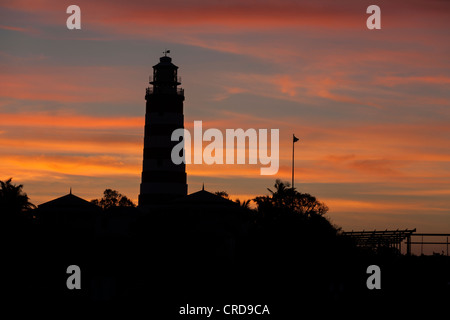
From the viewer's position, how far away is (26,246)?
200 ft

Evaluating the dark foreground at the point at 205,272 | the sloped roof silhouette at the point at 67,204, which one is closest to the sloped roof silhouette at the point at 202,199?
the dark foreground at the point at 205,272

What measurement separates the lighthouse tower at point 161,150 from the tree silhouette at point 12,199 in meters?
20.0

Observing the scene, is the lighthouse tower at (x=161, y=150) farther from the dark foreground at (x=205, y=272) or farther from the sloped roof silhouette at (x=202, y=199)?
the dark foreground at (x=205, y=272)

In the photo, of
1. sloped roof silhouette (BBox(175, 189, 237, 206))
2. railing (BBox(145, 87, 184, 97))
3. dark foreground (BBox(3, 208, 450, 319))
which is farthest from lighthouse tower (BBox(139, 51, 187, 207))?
dark foreground (BBox(3, 208, 450, 319))

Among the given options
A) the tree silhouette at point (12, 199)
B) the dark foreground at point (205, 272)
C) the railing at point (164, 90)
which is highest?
the railing at point (164, 90)

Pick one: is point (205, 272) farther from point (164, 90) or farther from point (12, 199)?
point (164, 90)

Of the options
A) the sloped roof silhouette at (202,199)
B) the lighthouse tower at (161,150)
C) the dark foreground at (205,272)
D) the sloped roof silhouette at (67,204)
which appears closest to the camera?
the dark foreground at (205,272)

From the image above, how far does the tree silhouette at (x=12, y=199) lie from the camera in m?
62.3

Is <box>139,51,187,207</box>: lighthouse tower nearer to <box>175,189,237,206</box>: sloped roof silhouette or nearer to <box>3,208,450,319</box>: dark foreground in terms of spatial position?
<box>175,189,237,206</box>: sloped roof silhouette

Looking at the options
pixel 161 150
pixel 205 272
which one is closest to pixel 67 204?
pixel 161 150

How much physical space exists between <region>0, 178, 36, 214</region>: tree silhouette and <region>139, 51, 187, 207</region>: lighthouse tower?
20013 mm

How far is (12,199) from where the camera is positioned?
6381cm

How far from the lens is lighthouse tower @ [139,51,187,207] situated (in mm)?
84875
